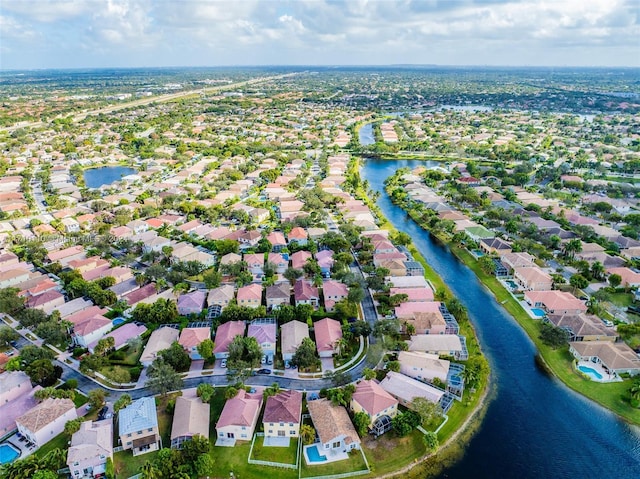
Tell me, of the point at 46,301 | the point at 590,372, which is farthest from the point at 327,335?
the point at 46,301

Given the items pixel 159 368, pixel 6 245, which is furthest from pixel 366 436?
pixel 6 245

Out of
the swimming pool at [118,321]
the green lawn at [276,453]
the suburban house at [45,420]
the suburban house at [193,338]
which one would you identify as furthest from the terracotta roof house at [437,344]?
the swimming pool at [118,321]

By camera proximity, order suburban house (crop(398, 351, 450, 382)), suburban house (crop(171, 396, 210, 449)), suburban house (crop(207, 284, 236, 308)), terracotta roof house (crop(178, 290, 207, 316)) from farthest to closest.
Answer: suburban house (crop(207, 284, 236, 308)) → terracotta roof house (crop(178, 290, 207, 316)) → suburban house (crop(398, 351, 450, 382)) → suburban house (crop(171, 396, 210, 449))

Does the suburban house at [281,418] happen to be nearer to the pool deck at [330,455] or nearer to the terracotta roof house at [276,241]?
the pool deck at [330,455]

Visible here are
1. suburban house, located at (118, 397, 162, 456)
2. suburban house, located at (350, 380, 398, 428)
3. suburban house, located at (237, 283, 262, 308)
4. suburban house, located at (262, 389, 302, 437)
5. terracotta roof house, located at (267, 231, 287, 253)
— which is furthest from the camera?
terracotta roof house, located at (267, 231, 287, 253)

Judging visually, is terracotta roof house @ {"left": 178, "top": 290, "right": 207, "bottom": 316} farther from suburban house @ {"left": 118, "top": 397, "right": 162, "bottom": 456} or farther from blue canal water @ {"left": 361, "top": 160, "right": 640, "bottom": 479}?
blue canal water @ {"left": 361, "top": 160, "right": 640, "bottom": 479}

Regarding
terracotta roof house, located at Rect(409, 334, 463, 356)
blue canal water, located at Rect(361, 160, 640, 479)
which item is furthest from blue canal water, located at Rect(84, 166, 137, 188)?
blue canal water, located at Rect(361, 160, 640, 479)

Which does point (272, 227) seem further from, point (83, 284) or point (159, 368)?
point (159, 368)
